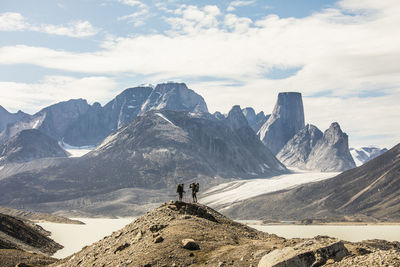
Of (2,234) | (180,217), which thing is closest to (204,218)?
(180,217)

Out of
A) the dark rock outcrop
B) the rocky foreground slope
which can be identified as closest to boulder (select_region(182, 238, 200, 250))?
the rocky foreground slope

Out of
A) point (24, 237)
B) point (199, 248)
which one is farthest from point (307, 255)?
point (24, 237)

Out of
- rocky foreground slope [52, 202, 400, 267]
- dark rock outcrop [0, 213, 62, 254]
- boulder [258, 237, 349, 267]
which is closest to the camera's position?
boulder [258, 237, 349, 267]

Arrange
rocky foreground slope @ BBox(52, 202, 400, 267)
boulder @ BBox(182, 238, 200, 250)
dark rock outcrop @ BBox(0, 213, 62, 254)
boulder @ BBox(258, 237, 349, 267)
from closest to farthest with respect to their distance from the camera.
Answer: boulder @ BBox(258, 237, 349, 267) < rocky foreground slope @ BBox(52, 202, 400, 267) < boulder @ BBox(182, 238, 200, 250) < dark rock outcrop @ BBox(0, 213, 62, 254)

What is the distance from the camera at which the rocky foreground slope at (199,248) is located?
33219 mm

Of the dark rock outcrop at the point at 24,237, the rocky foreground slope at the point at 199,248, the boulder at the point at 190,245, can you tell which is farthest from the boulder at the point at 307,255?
the dark rock outcrop at the point at 24,237

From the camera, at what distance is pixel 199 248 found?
41281 millimetres

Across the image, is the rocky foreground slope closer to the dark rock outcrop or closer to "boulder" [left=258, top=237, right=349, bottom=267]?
"boulder" [left=258, top=237, right=349, bottom=267]

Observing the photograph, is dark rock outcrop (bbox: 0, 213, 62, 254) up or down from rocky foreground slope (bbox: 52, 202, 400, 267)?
down

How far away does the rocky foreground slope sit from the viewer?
33.2 metres

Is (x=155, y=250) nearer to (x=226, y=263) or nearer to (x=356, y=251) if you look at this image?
(x=226, y=263)

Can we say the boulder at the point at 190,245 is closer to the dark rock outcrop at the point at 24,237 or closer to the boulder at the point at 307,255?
the boulder at the point at 307,255

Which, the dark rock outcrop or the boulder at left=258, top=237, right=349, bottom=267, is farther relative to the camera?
the dark rock outcrop

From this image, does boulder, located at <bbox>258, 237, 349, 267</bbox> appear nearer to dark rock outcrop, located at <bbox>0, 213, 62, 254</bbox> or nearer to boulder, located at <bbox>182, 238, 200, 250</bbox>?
boulder, located at <bbox>182, 238, 200, 250</bbox>
